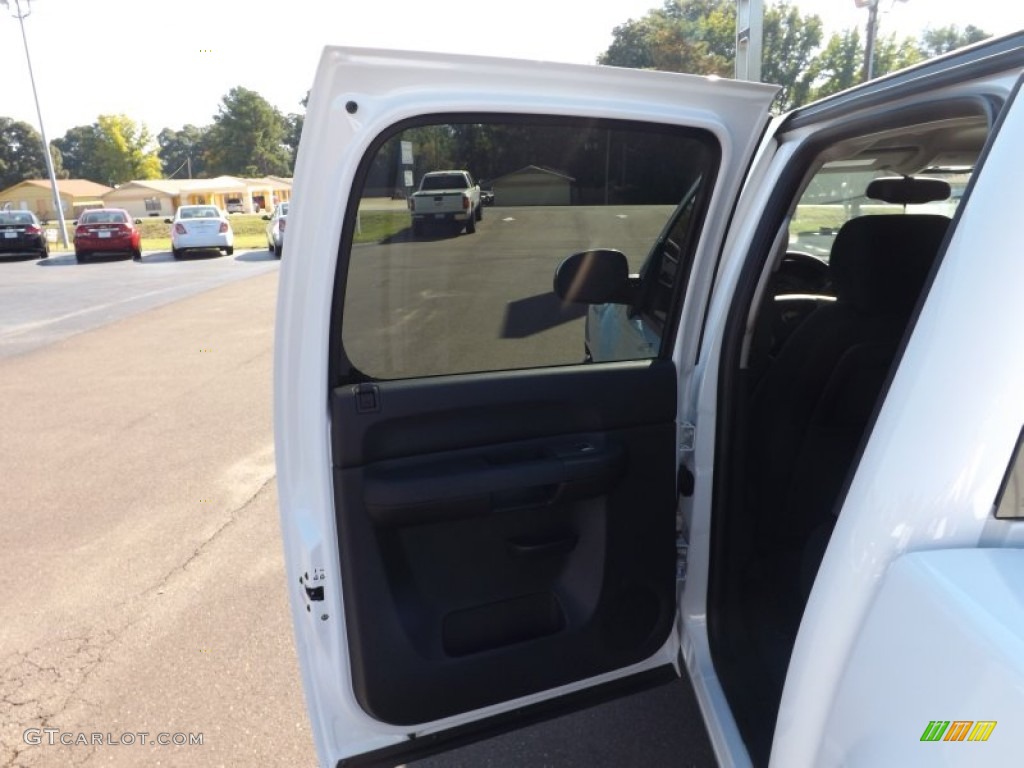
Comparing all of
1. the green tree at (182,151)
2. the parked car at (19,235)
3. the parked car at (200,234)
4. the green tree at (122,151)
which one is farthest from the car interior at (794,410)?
the green tree at (182,151)

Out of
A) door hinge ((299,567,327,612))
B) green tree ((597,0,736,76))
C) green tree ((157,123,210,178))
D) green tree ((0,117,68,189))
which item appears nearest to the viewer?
door hinge ((299,567,327,612))

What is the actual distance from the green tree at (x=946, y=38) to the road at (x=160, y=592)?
2227 millimetres

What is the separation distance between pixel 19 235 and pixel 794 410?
25711mm

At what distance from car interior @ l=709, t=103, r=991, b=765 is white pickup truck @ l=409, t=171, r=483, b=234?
73cm

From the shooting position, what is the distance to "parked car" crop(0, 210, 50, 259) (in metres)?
22.1

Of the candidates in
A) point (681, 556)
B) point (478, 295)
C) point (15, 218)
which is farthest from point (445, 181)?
point (15, 218)

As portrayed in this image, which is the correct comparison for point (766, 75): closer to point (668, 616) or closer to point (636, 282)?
point (636, 282)

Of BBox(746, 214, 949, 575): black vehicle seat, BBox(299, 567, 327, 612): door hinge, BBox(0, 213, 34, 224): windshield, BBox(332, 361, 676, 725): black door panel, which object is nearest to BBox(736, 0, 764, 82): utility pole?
BBox(746, 214, 949, 575): black vehicle seat

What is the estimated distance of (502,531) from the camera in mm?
1920

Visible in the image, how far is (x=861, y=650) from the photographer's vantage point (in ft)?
3.75

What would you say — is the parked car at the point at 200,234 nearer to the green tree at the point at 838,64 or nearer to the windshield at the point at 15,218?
the windshield at the point at 15,218

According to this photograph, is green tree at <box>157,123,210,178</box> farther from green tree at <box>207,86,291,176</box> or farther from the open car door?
the open car door

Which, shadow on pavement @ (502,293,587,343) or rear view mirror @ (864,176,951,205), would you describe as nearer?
shadow on pavement @ (502,293,587,343)

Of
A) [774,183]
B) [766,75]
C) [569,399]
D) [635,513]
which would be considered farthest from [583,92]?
[766,75]
